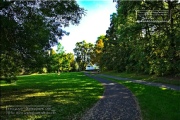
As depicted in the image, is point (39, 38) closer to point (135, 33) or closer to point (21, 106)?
point (21, 106)

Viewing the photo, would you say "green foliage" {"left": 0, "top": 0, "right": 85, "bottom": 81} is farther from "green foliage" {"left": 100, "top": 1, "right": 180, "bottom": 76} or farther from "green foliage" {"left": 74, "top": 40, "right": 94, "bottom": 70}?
"green foliage" {"left": 74, "top": 40, "right": 94, "bottom": 70}

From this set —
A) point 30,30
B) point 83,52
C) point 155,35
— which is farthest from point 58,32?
point 83,52

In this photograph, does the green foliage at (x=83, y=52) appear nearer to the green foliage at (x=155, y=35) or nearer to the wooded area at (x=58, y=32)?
the wooded area at (x=58, y=32)

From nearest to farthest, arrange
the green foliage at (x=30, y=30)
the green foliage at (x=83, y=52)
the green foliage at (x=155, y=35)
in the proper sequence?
the green foliage at (x=30, y=30), the green foliage at (x=155, y=35), the green foliage at (x=83, y=52)

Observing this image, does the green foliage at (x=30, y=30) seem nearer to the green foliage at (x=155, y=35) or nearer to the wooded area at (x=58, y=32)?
the wooded area at (x=58, y=32)

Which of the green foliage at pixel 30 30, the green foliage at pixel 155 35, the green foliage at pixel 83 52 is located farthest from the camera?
the green foliage at pixel 83 52

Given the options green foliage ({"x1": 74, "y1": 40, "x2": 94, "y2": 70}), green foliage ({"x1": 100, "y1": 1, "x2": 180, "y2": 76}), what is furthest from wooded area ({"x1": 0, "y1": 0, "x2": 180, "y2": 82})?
green foliage ({"x1": 74, "y1": 40, "x2": 94, "y2": 70})

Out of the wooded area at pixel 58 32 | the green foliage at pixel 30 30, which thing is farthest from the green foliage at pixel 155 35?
the green foliage at pixel 30 30

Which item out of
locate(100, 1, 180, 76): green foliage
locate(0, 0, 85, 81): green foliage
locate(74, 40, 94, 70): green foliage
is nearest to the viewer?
locate(0, 0, 85, 81): green foliage

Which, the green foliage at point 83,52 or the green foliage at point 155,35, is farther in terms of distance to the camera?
the green foliage at point 83,52

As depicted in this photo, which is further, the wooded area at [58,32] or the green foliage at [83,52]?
the green foliage at [83,52]

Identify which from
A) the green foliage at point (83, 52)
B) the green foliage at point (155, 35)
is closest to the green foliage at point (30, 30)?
the green foliage at point (155, 35)

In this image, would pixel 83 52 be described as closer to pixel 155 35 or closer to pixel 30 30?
pixel 155 35


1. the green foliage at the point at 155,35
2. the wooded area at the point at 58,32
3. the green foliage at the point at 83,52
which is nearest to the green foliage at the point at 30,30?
the wooded area at the point at 58,32
